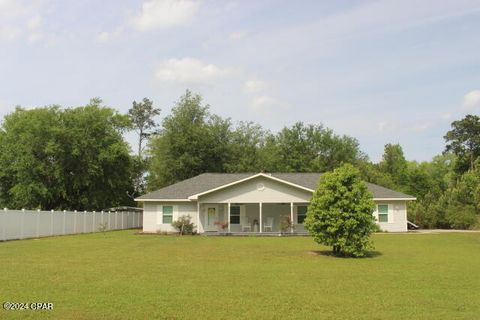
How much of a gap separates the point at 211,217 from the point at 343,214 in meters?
17.8

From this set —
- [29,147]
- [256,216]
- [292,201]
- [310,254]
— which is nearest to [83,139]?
[29,147]

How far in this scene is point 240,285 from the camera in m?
11.3

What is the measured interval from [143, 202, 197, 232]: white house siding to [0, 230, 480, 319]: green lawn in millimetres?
15624

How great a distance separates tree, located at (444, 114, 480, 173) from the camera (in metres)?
68.4

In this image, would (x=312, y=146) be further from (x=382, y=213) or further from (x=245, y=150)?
(x=382, y=213)

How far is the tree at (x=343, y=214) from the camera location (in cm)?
1806

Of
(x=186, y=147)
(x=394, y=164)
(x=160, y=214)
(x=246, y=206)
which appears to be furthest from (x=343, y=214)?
(x=394, y=164)

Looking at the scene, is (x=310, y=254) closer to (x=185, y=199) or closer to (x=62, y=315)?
(x=62, y=315)

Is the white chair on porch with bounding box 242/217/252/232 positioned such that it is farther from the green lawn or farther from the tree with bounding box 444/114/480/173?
the tree with bounding box 444/114/480/173

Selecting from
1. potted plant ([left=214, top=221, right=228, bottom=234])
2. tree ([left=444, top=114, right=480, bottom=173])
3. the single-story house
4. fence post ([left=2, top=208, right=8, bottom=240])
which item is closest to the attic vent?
the single-story house

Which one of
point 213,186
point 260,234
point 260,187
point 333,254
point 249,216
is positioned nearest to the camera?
point 333,254

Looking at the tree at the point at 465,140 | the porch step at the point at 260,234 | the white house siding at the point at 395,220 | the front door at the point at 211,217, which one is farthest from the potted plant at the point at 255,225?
the tree at the point at 465,140

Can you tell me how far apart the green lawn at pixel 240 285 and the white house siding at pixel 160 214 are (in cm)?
1562

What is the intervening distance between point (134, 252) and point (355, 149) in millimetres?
44700
